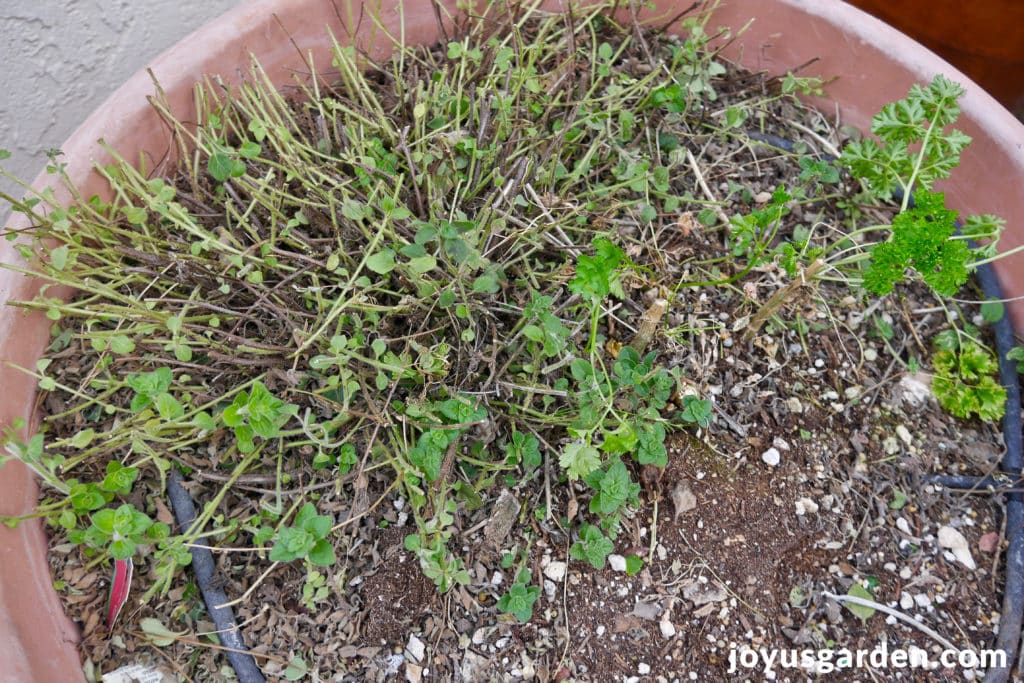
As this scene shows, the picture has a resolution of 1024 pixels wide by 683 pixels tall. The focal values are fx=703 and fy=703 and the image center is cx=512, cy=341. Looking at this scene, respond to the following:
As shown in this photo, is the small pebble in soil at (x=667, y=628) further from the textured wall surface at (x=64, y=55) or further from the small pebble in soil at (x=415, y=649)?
the textured wall surface at (x=64, y=55)

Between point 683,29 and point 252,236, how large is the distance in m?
0.98

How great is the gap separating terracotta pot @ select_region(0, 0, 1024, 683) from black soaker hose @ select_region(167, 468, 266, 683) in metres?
0.19

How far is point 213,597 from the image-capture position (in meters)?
1.05

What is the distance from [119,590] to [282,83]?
94 centimetres

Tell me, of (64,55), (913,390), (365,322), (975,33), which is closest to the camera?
(365,322)

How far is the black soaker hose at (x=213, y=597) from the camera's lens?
1018 millimetres

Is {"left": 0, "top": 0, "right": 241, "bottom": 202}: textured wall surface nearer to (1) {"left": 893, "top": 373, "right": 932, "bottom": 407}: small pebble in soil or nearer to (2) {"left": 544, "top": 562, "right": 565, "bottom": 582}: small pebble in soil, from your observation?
(2) {"left": 544, "top": 562, "right": 565, "bottom": 582}: small pebble in soil

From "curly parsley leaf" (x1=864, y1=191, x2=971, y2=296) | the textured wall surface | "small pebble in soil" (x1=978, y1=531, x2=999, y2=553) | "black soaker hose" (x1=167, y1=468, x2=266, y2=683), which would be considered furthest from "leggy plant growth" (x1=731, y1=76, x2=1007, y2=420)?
the textured wall surface

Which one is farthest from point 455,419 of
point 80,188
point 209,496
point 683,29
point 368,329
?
point 683,29

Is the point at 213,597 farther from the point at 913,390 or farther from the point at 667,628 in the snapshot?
the point at 913,390

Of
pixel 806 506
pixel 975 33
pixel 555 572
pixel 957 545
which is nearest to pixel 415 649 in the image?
pixel 555 572

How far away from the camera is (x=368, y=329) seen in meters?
1.14

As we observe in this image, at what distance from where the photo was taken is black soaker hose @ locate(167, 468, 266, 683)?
1.02 meters

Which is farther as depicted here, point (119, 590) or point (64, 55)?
point (64, 55)
